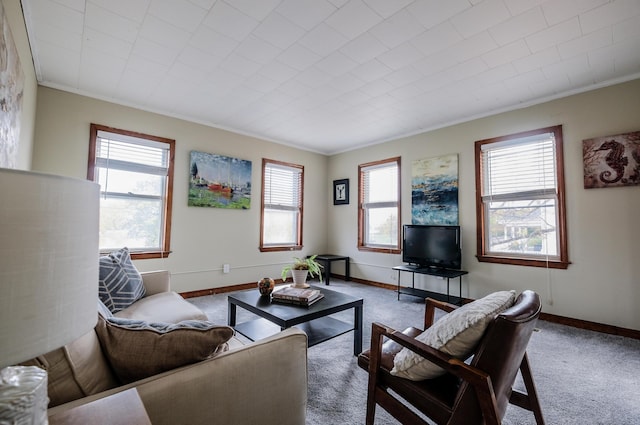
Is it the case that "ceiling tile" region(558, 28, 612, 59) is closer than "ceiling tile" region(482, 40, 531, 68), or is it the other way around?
"ceiling tile" region(558, 28, 612, 59)

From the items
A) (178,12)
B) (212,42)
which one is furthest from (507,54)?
(178,12)

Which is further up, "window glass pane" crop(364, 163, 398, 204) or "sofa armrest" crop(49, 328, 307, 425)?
"window glass pane" crop(364, 163, 398, 204)

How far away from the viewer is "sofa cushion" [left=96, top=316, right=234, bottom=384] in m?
0.94

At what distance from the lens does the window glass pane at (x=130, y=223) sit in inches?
137

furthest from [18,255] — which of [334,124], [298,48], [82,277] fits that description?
[334,124]

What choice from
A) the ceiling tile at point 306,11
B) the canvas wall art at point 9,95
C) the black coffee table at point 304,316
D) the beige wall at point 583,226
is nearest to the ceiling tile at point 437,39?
the ceiling tile at point 306,11

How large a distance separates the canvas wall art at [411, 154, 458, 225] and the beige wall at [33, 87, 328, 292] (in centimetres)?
200

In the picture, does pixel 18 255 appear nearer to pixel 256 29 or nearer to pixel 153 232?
pixel 256 29

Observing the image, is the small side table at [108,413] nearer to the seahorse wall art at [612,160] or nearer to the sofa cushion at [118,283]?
the sofa cushion at [118,283]

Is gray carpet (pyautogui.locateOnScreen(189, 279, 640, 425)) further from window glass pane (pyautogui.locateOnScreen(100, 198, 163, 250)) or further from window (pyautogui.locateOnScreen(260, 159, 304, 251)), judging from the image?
window (pyautogui.locateOnScreen(260, 159, 304, 251))

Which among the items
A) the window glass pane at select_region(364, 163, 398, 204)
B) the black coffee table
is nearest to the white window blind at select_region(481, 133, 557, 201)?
the window glass pane at select_region(364, 163, 398, 204)

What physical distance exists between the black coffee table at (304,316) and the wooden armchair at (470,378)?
0.72m

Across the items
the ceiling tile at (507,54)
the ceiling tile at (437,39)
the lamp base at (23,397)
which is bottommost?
the lamp base at (23,397)

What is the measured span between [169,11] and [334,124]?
2541mm
